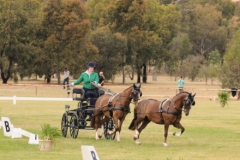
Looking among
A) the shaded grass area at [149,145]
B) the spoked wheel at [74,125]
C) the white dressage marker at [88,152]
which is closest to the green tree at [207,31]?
the shaded grass area at [149,145]

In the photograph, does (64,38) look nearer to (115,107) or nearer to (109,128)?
(109,128)

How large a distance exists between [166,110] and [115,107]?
61.3 inches

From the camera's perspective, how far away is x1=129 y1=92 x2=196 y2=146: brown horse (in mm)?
19469

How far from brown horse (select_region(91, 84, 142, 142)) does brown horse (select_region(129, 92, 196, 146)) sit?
363mm

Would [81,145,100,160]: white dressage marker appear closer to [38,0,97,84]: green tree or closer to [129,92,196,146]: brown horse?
[129,92,196,146]: brown horse

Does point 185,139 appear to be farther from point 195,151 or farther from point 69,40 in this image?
point 69,40

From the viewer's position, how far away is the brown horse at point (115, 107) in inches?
799

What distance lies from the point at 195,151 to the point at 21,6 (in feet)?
178

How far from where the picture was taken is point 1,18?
67688 mm

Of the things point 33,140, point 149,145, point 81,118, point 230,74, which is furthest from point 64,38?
point 33,140

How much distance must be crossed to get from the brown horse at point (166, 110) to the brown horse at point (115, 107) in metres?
0.36

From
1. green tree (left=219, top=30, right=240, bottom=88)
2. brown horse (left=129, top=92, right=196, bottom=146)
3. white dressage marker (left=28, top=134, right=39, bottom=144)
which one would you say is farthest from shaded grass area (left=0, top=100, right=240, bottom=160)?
green tree (left=219, top=30, right=240, bottom=88)

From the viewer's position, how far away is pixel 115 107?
20.4m

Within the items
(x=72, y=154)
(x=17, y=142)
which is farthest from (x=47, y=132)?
(x=17, y=142)
